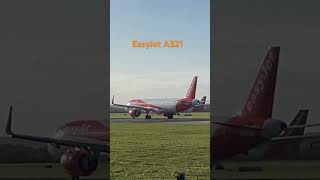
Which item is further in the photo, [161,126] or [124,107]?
[161,126]

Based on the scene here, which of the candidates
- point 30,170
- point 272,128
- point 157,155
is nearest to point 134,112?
point 157,155

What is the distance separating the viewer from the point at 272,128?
6387 millimetres

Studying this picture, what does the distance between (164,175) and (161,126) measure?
105 centimetres

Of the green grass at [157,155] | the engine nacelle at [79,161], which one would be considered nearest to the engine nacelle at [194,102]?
the green grass at [157,155]

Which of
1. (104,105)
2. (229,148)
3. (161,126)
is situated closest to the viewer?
(104,105)

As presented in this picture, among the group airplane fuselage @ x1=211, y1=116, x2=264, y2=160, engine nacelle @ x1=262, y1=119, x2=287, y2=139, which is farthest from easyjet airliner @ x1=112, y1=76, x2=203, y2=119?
engine nacelle @ x1=262, y1=119, x2=287, y2=139

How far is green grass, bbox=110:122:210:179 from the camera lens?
6273mm

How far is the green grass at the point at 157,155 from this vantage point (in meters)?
6.27

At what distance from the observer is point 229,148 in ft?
21.6

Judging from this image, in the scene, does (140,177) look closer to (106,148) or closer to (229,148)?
(106,148)

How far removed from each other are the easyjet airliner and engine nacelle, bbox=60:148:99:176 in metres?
0.99

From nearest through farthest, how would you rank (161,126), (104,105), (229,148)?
(104,105), (229,148), (161,126)

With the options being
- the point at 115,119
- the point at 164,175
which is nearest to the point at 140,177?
the point at 164,175

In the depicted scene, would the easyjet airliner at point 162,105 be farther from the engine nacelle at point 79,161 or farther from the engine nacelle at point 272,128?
the engine nacelle at point 272,128
